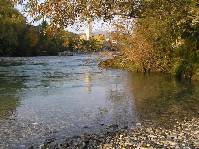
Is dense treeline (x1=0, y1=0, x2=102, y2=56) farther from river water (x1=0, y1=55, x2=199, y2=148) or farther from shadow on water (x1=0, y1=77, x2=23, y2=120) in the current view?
river water (x1=0, y1=55, x2=199, y2=148)

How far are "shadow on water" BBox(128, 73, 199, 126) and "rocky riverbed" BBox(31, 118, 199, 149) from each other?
172cm

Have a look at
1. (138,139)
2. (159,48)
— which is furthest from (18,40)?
(138,139)

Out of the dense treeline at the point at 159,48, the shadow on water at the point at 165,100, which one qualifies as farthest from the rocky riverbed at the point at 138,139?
the dense treeline at the point at 159,48

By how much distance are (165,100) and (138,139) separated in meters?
11.1

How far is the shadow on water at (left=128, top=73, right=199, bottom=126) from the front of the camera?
65.3ft

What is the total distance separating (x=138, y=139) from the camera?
575 inches

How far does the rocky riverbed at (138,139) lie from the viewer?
13617 mm

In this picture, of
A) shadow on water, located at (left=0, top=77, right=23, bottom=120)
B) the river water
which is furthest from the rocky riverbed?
shadow on water, located at (left=0, top=77, right=23, bottom=120)

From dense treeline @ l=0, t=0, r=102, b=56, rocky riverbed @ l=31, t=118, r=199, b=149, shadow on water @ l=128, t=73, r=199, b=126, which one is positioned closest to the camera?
rocky riverbed @ l=31, t=118, r=199, b=149

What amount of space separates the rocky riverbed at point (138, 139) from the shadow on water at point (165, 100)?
1.72m

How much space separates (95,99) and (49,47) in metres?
105

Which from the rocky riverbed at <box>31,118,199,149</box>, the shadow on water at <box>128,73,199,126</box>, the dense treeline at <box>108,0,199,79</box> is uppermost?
the dense treeline at <box>108,0,199,79</box>

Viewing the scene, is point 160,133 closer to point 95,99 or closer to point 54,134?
point 54,134

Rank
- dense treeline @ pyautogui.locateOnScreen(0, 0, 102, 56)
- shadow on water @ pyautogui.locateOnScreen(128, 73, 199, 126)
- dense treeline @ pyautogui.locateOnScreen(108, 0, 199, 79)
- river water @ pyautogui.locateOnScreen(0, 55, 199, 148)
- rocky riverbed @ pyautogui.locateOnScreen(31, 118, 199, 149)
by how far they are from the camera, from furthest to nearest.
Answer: dense treeline @ pyautogui.locateOnScreen(0, 0, 102, 56), dense treeline @ pyautogui.locateOnScreen(108, 0, 199, 79), shadow on water @ pyautogui.locateOnScreen(128, 73, 199, 126), river water @ pyautogui.locateOnScreen(0, 55, 199, 148), rocky riverbed @ pyautogui.locateOnScreen(31, 118, 199, 149)
